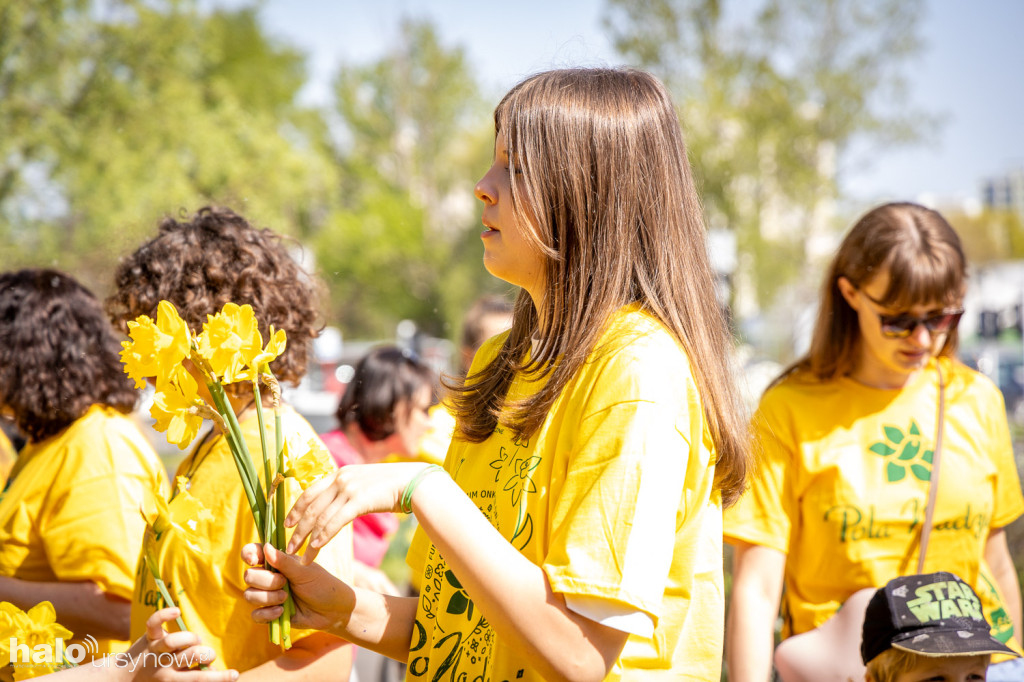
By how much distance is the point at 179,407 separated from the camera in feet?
4.58

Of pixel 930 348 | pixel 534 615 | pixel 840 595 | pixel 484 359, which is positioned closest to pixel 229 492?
pixel 484 359

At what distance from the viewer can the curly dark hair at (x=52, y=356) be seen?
8.31ft

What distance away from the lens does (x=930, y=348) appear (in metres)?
2.62

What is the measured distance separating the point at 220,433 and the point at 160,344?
21.3 inches

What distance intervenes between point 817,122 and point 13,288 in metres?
18.0

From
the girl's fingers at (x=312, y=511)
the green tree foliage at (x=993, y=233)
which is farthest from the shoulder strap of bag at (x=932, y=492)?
the green tree foliage at (x=993, y=233)

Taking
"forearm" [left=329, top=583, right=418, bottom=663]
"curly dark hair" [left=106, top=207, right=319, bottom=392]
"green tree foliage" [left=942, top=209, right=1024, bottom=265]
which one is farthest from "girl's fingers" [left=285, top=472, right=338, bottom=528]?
"green tree foliage" [left=942, top=209, right=1024, bottom=265]

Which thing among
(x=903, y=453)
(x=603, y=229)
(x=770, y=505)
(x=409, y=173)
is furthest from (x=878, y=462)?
(x=409, y=173)

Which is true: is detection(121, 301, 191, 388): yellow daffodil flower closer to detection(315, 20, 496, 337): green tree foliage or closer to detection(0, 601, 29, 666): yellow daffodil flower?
detection(0, 601, 29, 666): yellow daffodil flower

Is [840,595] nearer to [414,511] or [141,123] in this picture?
[414,511]

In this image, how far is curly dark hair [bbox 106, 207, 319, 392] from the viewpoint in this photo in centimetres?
200

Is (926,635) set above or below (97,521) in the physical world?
below

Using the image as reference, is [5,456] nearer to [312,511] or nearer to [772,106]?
[312,511]

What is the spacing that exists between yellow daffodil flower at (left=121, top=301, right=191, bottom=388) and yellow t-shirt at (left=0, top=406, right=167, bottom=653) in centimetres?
86
